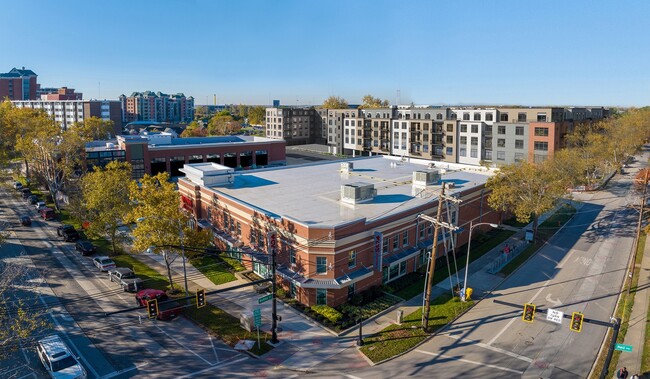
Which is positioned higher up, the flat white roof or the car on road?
the flat white roof

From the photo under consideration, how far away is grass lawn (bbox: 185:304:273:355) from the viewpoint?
29406mm

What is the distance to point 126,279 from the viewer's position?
37500 millimetres

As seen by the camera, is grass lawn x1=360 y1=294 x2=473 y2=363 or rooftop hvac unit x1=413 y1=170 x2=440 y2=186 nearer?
grass lawn x1=360 y1=294 x2=473 y2=363

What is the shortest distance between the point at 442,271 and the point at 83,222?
3937cm

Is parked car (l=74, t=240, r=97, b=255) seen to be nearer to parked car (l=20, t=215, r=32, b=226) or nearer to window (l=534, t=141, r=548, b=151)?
parked car (l=20, t=215, r=32, b=226)

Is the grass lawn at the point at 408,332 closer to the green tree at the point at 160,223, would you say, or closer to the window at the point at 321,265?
the window at the point at 321,265

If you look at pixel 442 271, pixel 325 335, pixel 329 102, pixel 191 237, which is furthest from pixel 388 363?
pixel 329 102

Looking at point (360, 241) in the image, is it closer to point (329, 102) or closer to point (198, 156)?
point (198, 156)

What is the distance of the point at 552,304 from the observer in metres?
34.8

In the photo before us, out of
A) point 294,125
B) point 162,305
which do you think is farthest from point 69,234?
point 294,125

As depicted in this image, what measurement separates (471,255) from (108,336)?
3422cm

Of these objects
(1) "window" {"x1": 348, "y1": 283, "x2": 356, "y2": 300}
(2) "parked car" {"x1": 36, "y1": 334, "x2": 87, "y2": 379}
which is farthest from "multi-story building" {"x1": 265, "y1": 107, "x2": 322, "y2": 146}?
(2) "parked car" {"x1": 36, "y1": 334, "x2": 87, "y2": 379}

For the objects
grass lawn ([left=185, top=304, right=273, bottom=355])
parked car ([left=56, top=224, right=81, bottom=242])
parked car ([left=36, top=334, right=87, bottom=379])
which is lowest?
grass lawn ([left=185, top=304, right=273, bottom=355])

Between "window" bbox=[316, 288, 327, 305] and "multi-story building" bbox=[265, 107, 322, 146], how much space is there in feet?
370
